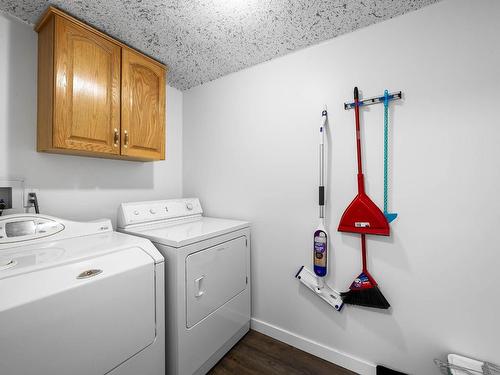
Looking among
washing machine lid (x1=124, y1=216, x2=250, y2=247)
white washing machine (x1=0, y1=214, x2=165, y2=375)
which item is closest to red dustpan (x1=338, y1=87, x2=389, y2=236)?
washing machine lid (x1=124, y1=216, x2=250, y2=247)

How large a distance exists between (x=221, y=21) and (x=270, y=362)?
2.36 m

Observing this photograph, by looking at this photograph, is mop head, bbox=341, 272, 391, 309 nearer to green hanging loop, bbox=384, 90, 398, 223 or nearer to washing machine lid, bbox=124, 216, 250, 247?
green hanging loop, bbox=384, 90, 398, 223

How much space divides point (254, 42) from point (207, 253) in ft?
5.15

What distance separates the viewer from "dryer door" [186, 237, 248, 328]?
1.31 m

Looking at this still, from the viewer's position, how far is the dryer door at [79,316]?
726 millimetres

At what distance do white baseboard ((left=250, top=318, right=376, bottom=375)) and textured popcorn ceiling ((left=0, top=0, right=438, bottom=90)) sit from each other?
2255mm

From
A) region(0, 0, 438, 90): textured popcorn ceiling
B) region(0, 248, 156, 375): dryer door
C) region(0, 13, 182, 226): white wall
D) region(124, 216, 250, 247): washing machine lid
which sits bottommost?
region(0, 248, 156, 375): dryer door

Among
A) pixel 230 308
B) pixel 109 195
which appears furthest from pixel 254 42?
pixel 230 308

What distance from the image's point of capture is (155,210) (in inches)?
68.7

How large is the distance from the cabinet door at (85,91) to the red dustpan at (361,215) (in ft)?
5.48

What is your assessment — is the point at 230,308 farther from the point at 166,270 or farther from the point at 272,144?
the point at 272,144

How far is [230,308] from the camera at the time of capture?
1.62 meters

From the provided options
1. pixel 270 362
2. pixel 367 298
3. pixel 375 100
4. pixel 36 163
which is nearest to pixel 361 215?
pixel 367 298

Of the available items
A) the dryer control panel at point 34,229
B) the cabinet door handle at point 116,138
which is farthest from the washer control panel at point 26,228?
the cabinet door handle at point 116,138
